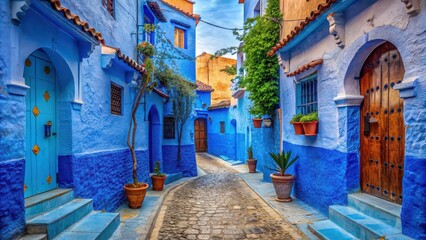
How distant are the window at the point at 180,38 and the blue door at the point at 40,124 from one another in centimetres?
1115

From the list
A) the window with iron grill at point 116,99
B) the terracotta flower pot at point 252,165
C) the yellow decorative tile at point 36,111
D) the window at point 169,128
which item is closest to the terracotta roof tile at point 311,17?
the window with iron grill at point 116,99

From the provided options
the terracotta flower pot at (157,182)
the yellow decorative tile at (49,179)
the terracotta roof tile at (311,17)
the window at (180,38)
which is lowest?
the terracotta flower pot at (157,182)

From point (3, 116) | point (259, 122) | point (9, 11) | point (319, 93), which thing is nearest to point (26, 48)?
point (9, 11)

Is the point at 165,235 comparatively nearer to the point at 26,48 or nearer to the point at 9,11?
the point at 26,48

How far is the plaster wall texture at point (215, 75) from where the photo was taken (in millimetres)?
29734

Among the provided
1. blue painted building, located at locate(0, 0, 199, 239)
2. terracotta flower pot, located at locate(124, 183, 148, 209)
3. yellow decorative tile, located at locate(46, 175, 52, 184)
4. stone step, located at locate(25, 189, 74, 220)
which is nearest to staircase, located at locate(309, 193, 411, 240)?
terracotta flower pot, located at locate(124, 183, 148, 209)

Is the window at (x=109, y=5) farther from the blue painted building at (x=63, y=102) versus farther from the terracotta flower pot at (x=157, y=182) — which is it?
the terracotta flower pot at (x=157, y=182)

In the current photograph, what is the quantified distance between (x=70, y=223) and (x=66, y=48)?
2.90 meters

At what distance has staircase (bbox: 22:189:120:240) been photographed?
377cm

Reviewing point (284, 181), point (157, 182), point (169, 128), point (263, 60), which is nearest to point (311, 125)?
point (284, 181)

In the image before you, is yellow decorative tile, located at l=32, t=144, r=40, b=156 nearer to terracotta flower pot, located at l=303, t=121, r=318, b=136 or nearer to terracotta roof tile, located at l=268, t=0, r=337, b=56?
terracotta flower pot, located at l=303, t=121, r=318, b=136

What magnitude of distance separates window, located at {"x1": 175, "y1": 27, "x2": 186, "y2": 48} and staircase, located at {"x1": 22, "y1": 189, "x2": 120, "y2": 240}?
11.9 metres

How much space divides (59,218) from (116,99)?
13.7 ft

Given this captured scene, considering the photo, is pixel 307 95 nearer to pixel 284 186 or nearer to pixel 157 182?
pixel 284 186
